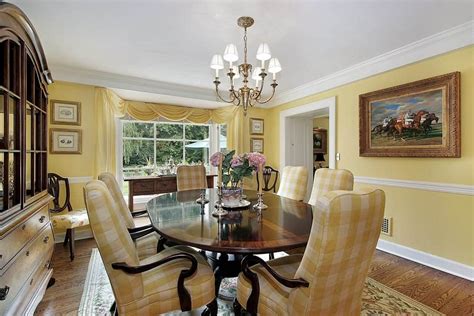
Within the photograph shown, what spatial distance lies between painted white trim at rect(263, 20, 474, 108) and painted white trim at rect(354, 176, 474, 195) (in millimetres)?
1356

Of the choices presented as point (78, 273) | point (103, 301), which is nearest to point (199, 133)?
point (78, 273)

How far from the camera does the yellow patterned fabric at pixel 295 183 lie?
282cm

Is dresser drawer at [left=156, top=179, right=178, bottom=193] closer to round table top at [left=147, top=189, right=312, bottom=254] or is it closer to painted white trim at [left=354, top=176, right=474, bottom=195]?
round table top at [left=147, top=189, right=312, bottom=254]

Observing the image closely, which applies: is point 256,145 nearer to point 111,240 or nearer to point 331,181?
point 331,181

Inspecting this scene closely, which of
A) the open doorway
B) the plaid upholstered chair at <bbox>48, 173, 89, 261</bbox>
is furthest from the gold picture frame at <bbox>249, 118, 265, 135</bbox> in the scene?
the plaid upholstered chair at <bbox>48, 173, 89, 261</bbox>

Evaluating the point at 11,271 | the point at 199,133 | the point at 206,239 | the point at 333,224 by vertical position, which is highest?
the point at 199,133

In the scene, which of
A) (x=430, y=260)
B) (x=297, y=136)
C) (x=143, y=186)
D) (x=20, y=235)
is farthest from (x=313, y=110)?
(x=20, y=235)

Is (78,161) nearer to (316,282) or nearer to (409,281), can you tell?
(316,282)

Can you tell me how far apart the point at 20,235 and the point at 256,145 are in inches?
160

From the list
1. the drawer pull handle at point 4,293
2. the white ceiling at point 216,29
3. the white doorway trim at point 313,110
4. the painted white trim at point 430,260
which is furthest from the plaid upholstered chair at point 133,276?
the white doorway trim at point 313,110

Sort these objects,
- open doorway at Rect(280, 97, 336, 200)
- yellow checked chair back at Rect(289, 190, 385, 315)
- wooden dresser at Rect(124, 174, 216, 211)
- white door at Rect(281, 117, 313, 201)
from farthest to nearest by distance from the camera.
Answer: white door at Rect(281, 117, 313, 201) < open doorway at Rect(280, 97, 336, 200) < wooden dresser at Rect(124, 174, 216, 211) < yellow checked chair back at Rect(289, 190, 385, 315)

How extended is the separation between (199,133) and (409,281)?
167 inches

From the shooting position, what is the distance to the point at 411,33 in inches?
94.3

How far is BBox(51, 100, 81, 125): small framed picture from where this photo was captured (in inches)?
131
